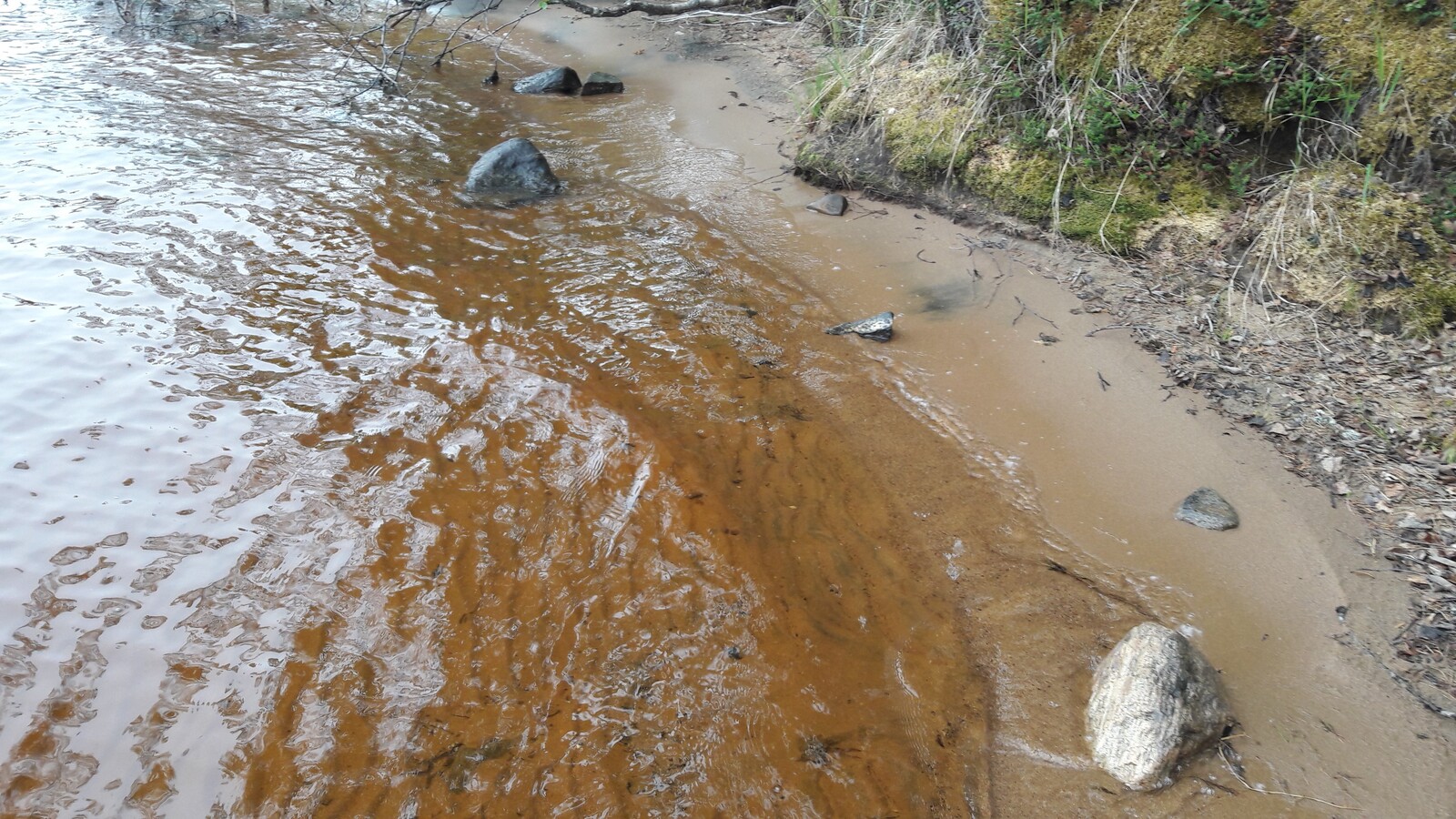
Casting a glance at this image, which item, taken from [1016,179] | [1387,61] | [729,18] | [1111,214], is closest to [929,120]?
[1016,179]

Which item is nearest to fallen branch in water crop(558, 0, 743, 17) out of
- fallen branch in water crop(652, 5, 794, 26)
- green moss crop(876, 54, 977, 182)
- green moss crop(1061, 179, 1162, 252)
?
fallen branch in water crop(652, 5, 794, 26)

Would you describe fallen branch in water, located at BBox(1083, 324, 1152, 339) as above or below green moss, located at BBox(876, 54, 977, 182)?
below

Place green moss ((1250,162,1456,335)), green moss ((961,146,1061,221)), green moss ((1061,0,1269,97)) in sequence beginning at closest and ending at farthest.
Result: green moss ((1250,162,1456,335)) → green moss ((1061,0,1269,97)) → green moss ((961,146,1061,221))

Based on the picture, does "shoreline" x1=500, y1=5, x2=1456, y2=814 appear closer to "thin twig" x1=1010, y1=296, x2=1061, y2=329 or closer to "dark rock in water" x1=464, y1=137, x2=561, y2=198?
"thin twig" x1=1010, y1=296, x2=1061, y2=329

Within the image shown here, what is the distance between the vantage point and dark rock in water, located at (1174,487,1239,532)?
3410 mm

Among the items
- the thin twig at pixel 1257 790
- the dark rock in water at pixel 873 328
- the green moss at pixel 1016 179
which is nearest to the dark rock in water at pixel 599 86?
the green moss at pixel 1016 179

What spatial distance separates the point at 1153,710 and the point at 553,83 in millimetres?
8769

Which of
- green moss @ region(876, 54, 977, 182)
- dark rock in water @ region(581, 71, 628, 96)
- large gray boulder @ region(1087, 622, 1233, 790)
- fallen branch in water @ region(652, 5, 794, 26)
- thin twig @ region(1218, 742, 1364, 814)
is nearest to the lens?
thin twig @ region(1218, 742, 1364, 814)

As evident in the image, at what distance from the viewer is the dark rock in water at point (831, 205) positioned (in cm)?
613

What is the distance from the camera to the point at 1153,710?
2.57 meters

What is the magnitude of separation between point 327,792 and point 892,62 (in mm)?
6382

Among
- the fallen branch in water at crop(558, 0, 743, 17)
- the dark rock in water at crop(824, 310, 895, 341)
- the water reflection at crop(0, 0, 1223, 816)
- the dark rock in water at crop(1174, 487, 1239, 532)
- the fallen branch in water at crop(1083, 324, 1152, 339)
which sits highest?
the fallen branch in water at crop(558, 0, 743, 17)

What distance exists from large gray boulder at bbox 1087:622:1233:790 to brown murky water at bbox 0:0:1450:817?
0.08 metres

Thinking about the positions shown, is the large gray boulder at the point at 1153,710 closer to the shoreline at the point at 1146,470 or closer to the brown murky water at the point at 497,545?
the brown murky water at the point at 497,545
